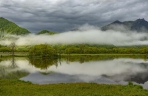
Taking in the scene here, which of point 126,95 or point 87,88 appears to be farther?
point 87,88

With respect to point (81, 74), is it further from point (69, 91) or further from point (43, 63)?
point (43, 63)

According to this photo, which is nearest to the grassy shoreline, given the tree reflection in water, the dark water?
the dark water

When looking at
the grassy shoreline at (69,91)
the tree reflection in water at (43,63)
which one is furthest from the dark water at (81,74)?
the grassy shoreline at (69,91)

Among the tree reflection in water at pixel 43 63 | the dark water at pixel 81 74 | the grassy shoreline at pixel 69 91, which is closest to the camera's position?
the grassy shoreline at pixel 69 91

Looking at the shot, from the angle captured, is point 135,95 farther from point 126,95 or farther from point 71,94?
point 71,94

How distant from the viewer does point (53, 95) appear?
3288 cm

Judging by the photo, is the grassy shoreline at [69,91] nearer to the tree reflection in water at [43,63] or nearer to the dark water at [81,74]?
the dark water at [81,74]

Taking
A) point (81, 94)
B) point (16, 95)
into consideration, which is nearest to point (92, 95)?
point (81, 94)

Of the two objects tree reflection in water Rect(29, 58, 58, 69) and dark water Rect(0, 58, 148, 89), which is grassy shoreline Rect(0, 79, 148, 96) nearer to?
dark water Rect(0, 58, 148, 89)

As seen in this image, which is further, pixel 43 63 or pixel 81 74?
pixel 43 63

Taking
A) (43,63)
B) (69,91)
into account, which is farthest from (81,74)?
(43,63)

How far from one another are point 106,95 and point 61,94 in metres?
8.66

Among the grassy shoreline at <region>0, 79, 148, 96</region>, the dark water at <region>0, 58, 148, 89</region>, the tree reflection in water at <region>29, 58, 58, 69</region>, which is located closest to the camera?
the grassy shoreline at <region>0, 79, 148, 96</region>

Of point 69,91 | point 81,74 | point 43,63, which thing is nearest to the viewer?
point 69,91
